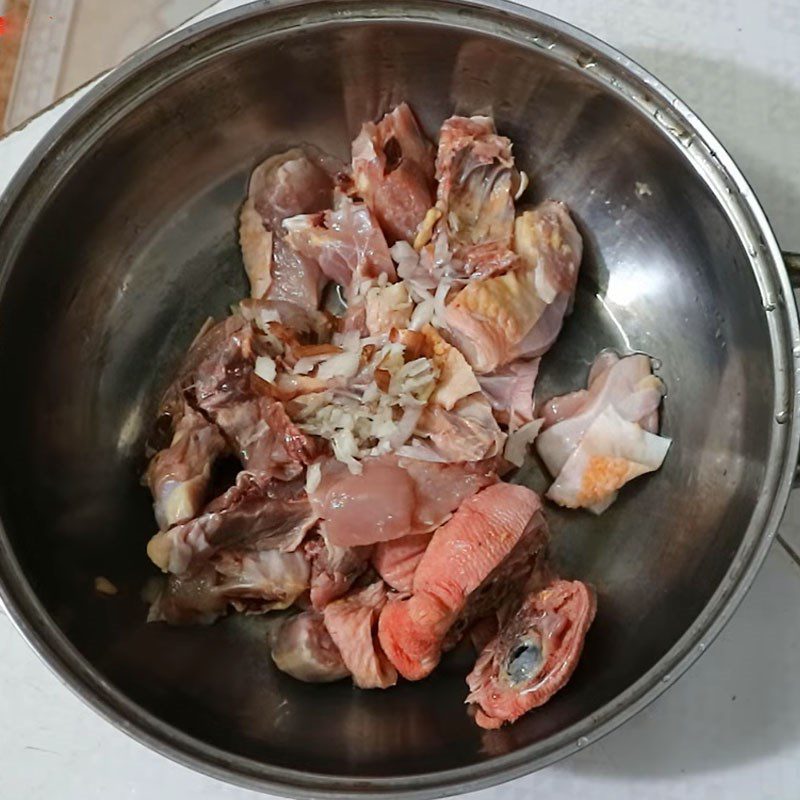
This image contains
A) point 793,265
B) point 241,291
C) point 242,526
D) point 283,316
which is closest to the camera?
point 793,265

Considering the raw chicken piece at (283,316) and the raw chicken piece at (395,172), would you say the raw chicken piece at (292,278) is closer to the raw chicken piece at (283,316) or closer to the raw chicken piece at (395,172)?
the raw chicken piece at (283,316)

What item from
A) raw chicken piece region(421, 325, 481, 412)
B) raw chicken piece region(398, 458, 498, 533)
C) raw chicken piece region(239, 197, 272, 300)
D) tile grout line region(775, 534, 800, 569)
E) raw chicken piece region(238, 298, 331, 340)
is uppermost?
raw chicken piece region(239, 197, 272, 300)

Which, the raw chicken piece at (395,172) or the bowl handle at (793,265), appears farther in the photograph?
the raw chicken piece at (395,172)

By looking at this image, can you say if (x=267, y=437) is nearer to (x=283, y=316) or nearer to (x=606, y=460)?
(x=283, y=316)

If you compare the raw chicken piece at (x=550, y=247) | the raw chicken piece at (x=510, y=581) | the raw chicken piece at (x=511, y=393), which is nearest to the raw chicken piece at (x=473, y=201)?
the raw chicken piece at (x=550, y=247)

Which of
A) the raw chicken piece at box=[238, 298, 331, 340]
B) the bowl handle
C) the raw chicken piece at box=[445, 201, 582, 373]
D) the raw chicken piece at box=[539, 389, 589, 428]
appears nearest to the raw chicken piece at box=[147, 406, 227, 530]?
the raw chicken piece at box=[238, 298, 331, 340]

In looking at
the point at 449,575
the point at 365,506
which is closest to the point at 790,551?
the point at 449,575

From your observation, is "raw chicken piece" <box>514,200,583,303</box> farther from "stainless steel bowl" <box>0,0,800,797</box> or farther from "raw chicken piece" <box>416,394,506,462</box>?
"raw chicken piece" <box>416,394,506,462</box>
